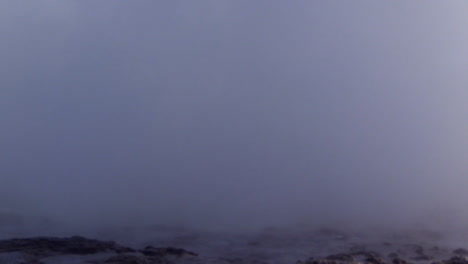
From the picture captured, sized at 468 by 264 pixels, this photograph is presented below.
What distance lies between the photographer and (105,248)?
814cm

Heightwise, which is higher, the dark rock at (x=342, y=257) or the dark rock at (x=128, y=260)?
the dark rock at (x=342, y=257)

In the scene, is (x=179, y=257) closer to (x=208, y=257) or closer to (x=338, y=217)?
(x=208, y=257)

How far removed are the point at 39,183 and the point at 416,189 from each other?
5681mm

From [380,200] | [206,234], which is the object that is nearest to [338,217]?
[380,200]

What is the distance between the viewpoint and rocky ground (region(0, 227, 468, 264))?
25.6 feet

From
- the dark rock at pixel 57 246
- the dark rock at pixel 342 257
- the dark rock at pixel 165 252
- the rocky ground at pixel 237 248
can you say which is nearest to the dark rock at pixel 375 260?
the rocky ground at pixel 237 248

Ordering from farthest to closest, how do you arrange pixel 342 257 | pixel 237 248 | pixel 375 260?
pixel 237 248 → pixel 342 257 → pixel 375 260

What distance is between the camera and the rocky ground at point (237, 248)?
25.6ft

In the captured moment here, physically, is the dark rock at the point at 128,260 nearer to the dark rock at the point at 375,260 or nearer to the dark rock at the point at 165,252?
the dark rock at the point at 165,252

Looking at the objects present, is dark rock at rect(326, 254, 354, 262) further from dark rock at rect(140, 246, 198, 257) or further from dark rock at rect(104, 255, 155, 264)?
dark rock at rect(104, 255, 155, 264)

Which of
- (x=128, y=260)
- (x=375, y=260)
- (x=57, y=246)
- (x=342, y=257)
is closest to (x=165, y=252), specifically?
(x=128, y=260)

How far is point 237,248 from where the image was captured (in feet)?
28.7

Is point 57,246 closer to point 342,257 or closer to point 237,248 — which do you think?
point 237,248

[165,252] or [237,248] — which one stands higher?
[237,248]
